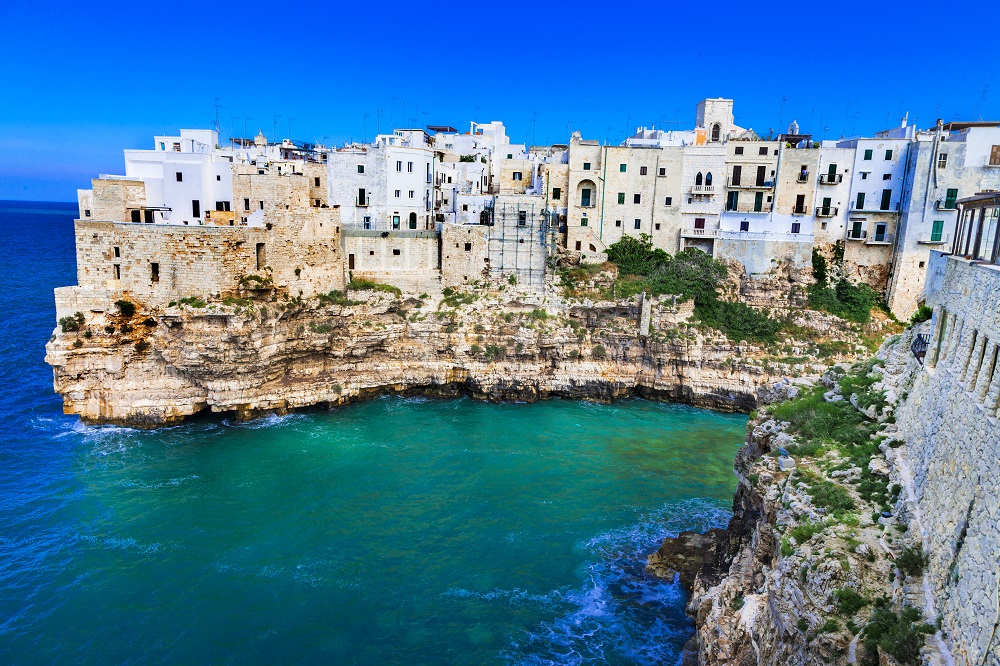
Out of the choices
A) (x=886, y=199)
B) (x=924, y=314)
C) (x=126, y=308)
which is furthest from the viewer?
(x=886, y=199)

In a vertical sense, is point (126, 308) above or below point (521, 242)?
below

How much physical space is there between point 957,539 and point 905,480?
3647mm

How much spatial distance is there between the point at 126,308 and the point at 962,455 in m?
35.4

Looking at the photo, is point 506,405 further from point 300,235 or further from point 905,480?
point 905,480

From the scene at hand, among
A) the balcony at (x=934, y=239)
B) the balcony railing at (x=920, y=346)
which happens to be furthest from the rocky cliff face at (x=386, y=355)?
the balcony railing at (x=920, y=346)

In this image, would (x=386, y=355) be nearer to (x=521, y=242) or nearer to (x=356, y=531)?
(x=521, y=242)

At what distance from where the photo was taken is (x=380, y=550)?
23.0 metres

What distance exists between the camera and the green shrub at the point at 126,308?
3319 cm

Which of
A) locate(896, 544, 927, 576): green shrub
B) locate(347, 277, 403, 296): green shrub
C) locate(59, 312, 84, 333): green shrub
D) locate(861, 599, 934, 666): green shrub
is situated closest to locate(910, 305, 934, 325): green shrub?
locate(896, 544, 927, 576): green shrub

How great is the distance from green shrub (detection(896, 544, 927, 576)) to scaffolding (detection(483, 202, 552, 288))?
30.6 meters

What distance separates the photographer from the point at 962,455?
1145 cm

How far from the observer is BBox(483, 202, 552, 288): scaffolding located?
135 ft

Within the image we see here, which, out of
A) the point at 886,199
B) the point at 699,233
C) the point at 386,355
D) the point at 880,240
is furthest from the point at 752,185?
the point at 386,355

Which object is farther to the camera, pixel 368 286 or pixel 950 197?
pixel 368 286
